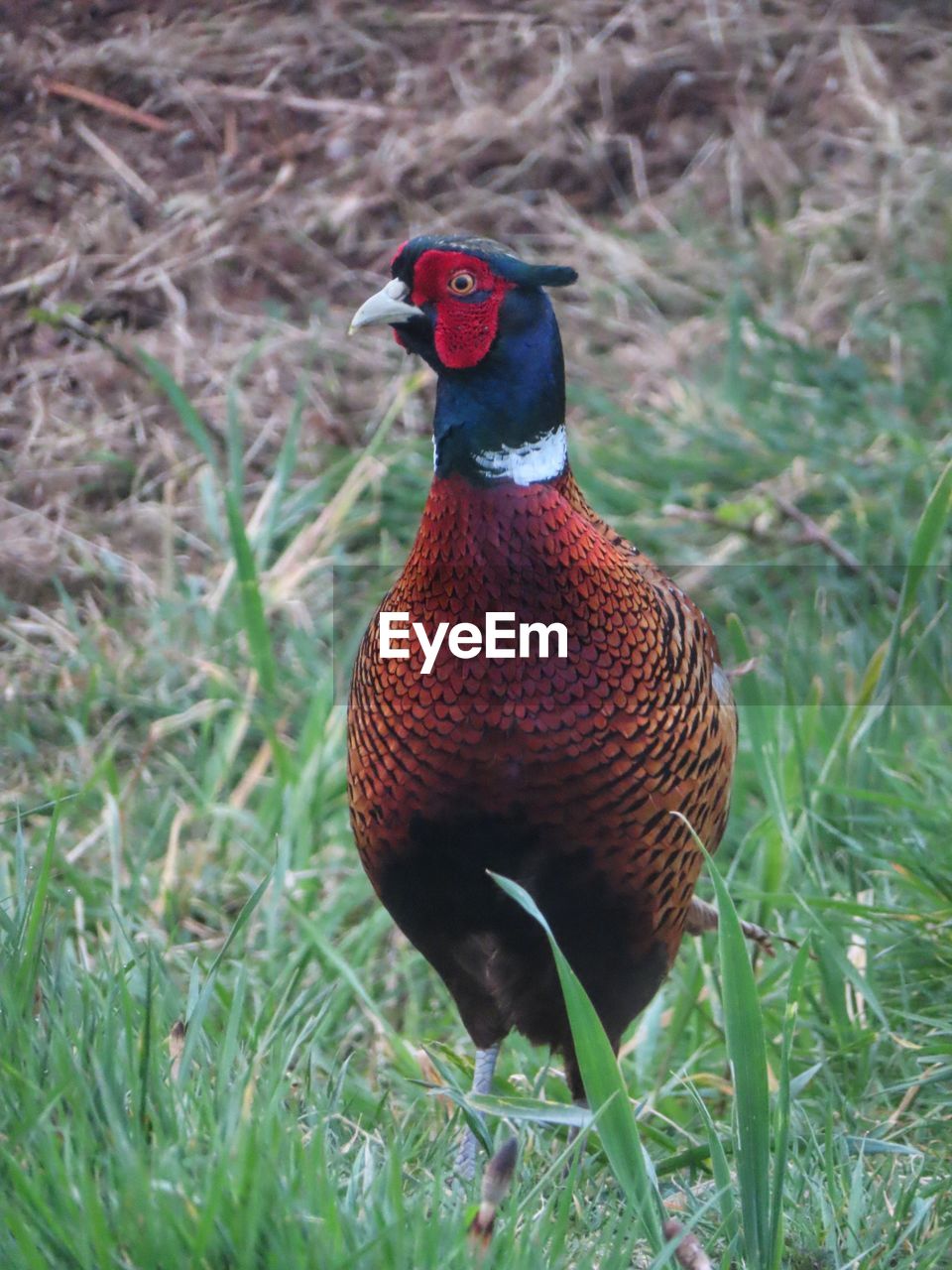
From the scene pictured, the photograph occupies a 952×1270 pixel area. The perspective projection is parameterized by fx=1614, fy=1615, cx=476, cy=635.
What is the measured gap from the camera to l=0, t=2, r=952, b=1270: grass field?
163 centimetres

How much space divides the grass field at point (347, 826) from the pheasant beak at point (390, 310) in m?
0.72

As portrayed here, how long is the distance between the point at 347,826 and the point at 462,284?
4.62 feet

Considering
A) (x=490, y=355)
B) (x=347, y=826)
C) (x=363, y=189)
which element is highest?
(x=363, y=189)

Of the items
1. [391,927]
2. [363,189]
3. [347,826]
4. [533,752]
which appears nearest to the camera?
[533,752]

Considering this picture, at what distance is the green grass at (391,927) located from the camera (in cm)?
159

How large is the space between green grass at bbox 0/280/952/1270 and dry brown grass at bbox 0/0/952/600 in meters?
0.21

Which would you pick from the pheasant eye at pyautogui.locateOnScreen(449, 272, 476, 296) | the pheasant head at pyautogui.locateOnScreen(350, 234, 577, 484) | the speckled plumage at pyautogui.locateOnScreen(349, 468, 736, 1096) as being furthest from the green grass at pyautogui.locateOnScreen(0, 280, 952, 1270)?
the pheasant eye at pyautogui.locateOnScreen(449, 272, 476, 296)

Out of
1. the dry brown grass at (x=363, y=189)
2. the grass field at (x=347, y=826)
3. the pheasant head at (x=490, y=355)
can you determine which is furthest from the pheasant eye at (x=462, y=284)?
the dry brown grass at (x=363, y=189)

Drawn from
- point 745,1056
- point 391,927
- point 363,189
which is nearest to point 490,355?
point 745,1056

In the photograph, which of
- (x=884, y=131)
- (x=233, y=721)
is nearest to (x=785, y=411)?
(x=884, y=131)

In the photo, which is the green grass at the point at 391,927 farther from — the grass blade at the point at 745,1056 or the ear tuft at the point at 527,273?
the ear tuft at the point at 527,273

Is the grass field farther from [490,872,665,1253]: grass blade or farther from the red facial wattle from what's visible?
the red facial wattle

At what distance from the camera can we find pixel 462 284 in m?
1.95

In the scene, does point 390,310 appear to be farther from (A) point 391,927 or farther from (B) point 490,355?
(A) point 391,927
